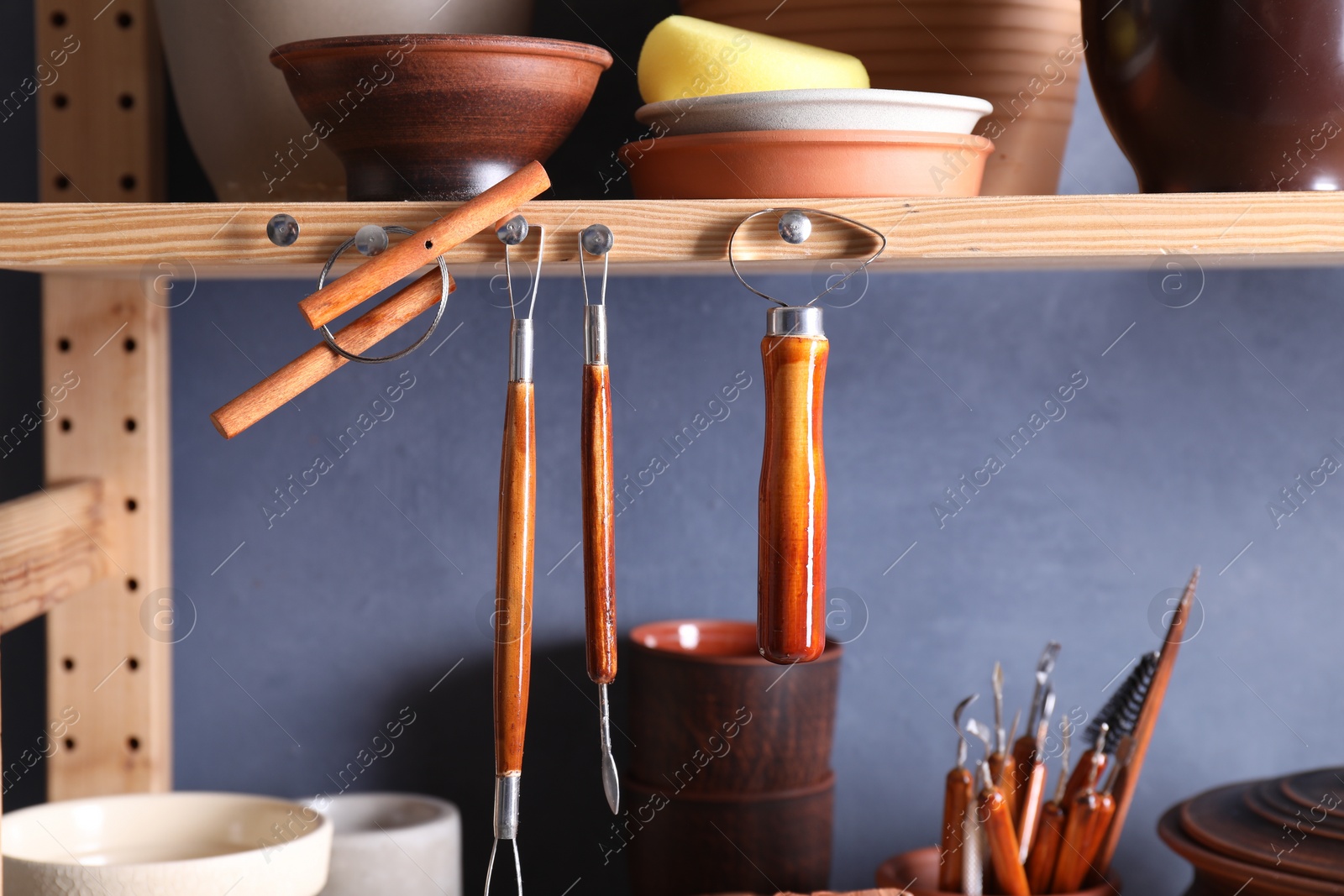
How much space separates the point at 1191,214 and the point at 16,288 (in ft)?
2.55

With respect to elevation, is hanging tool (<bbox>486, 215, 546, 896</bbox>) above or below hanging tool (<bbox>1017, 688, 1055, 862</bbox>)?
above

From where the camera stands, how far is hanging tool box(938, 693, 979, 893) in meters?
0.72

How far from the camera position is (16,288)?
2.81ft

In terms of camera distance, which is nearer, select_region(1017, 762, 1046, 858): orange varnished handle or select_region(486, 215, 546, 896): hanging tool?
select_region(486, 215, 546, 896): hanging tool

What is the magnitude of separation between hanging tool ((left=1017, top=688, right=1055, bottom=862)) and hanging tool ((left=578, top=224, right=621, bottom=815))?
0.31m

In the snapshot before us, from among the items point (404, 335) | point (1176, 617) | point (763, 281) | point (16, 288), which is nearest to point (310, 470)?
point (404, 335)

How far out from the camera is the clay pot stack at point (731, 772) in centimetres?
73

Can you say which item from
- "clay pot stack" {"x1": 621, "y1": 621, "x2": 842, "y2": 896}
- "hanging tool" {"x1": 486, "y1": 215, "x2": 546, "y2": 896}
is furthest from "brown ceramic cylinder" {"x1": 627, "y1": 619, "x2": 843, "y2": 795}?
"hanging tool" {"x1": 486, "y1": 215, "x2": 546, "y2": 896}

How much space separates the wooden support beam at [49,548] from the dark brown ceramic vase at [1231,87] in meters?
0.65

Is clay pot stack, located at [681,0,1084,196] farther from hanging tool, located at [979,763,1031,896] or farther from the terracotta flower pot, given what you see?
hanging tool, located at [979,763,1031,896]

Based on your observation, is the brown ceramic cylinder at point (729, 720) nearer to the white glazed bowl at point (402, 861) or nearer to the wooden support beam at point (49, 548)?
the white glazed bowl at point (402, 861)

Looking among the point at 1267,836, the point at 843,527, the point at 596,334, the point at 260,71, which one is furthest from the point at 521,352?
the point at 1267,836

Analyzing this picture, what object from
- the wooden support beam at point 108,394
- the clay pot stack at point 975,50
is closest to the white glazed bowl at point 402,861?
the wooden support beam at point 108,394

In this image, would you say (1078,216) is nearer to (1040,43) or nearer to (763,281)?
(1040,43)
